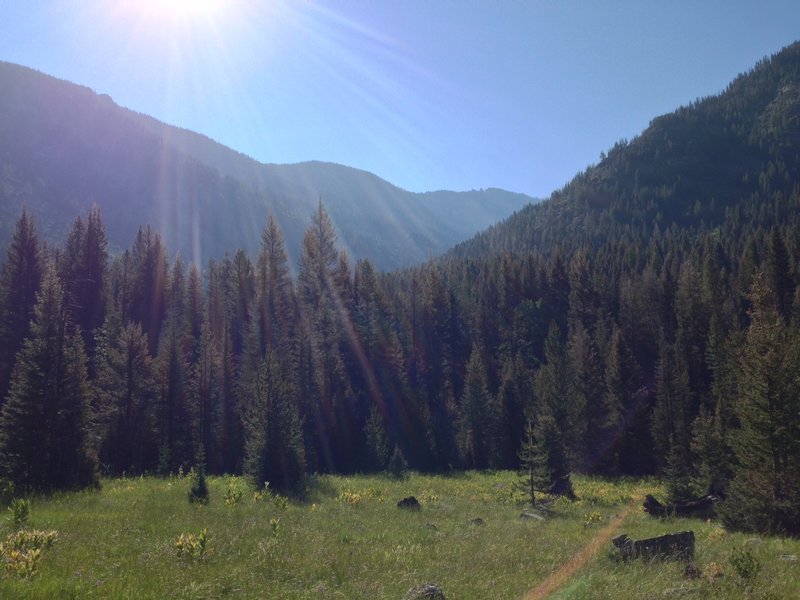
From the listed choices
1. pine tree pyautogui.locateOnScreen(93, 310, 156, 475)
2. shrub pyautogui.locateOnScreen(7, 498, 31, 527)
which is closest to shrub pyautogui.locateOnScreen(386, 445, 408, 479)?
pine tree pyautogui.locateOnScreen(93, 310, 156, 475)

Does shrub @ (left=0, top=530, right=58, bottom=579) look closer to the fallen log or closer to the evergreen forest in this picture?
the evergreen forest

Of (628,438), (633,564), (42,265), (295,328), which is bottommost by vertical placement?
(628,438)

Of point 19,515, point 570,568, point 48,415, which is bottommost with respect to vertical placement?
point 570,568

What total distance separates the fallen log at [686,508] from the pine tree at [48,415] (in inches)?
1028

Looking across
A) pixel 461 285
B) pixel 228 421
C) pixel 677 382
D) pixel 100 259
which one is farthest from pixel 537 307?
pixel 100 259

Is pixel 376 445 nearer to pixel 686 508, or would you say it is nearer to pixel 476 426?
pixel 476 426

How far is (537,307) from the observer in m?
80.4

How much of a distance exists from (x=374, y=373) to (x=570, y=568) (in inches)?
1586

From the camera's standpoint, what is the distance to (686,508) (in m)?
24.1

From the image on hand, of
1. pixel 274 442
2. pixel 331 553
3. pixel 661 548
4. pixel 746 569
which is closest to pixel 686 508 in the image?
pixel 661 548

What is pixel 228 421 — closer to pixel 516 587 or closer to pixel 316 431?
pixel 316 431

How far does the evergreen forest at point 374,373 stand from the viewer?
20.6 metres

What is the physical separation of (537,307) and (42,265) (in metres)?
66.5

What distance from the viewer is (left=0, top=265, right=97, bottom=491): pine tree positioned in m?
19.8
